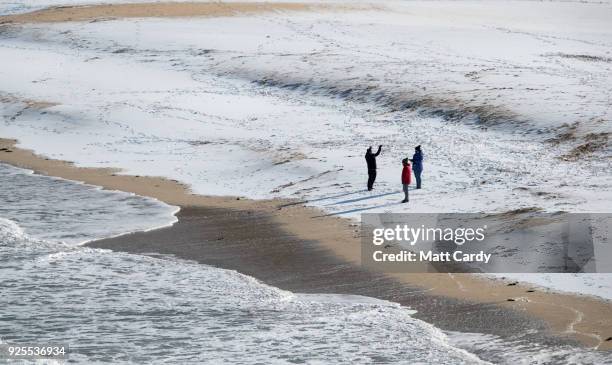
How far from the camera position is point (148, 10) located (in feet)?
197

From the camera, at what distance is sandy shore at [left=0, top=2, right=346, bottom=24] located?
58719mm

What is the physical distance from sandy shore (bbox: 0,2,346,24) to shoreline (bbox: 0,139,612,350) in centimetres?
3200

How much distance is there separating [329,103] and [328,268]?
61.1 ft

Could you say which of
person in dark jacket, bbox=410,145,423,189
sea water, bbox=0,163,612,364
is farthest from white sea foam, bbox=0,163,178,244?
person in dark jacket, bbox=410,145,423,189

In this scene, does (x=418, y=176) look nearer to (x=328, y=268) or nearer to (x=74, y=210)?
(x=328, y=268)

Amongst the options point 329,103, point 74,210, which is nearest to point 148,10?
point 329,103

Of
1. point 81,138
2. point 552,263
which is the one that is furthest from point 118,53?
point 552,263

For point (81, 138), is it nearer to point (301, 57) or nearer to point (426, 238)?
point (301, 57)

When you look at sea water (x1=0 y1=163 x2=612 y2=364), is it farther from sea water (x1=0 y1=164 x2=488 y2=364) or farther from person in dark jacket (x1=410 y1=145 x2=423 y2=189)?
person in dark jacket (x1=410 y1=145 x2=423 y2=189)

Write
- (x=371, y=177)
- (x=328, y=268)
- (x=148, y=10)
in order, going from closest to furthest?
(x=328, y=268) → (x=371, y=177) → (x=148, y=10)

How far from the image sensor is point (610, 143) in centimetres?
2817

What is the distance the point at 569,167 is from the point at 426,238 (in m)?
6.80

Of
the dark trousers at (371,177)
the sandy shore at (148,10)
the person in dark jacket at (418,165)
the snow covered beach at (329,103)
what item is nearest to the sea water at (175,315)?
the snow covered beach at (329,103)

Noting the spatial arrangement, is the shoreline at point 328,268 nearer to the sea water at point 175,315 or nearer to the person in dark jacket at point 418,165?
the sea water at point 175,315
